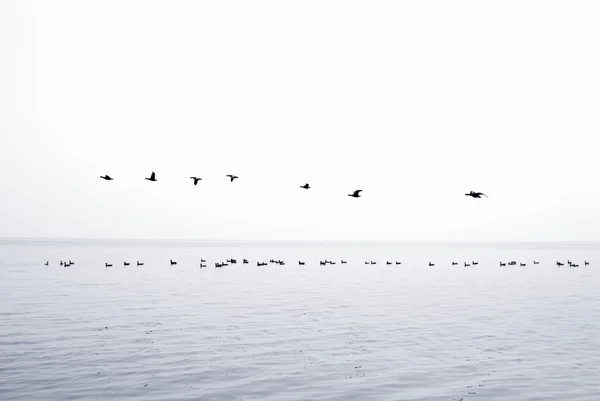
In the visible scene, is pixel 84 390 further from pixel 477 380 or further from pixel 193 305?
pixel 193 305

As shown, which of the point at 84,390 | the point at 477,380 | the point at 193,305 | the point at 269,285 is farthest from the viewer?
the point at 269,285

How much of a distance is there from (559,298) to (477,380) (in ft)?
125

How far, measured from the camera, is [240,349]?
3081cm

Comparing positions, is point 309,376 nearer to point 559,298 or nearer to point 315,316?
point 315,316

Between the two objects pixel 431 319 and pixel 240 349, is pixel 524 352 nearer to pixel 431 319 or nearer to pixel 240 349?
pixel 431 319

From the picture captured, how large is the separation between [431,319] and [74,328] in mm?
26026

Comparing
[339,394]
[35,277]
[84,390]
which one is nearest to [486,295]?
[339,394]

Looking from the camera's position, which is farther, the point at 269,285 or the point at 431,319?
the point at 269,285

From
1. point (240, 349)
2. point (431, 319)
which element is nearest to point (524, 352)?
point (431, 319)

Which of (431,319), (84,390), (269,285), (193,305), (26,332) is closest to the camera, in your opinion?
(84,390)

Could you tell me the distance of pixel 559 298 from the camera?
57.9 m

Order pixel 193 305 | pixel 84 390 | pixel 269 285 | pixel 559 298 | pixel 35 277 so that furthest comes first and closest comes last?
pixel 35 277
pixel 269 285
pixel 559 298
pixel 193 305
pixel 84 390

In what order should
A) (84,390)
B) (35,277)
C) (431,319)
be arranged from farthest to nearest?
(35,277), (431,319), (84,390)

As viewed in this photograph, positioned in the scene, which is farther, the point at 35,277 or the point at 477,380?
the point at 35,277
